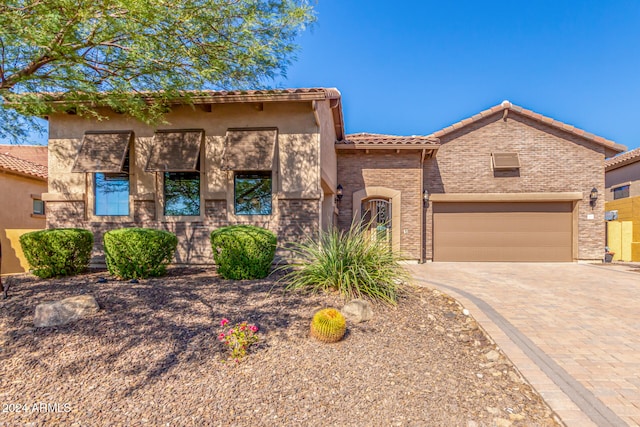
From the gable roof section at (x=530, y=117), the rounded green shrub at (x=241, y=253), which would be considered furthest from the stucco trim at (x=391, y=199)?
the rounded green shrub at (x=241, y=253)

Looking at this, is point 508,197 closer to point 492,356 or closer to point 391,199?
point 391,199

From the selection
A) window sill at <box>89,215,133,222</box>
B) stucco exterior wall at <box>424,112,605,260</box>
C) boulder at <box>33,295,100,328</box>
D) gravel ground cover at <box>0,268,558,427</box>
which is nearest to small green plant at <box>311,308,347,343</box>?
gravel ground cover at <box>0,268,558,427</box>

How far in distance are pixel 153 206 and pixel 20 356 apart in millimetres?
5512

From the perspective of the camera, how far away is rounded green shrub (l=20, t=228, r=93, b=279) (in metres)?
6.46

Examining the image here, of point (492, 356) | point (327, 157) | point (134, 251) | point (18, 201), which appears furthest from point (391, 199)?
point (18, 201)

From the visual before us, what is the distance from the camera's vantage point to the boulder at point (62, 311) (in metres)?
4.02

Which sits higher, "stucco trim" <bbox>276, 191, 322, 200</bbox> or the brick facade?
the brick facade

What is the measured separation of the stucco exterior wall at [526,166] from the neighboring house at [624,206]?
2824 millimetres

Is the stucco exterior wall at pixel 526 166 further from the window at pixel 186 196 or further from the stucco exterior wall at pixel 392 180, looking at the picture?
the window at pixel 186 196

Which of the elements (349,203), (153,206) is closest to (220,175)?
(153,206)

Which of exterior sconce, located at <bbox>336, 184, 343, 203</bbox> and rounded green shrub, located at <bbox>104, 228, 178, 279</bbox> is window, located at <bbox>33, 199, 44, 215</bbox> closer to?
rounded green shrub, located at <bbox>104, 228, 178, 279</bbox>

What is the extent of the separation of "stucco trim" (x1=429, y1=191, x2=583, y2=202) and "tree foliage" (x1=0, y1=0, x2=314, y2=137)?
825 cm

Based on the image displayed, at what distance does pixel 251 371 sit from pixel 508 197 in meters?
11.8

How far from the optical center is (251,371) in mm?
3271
